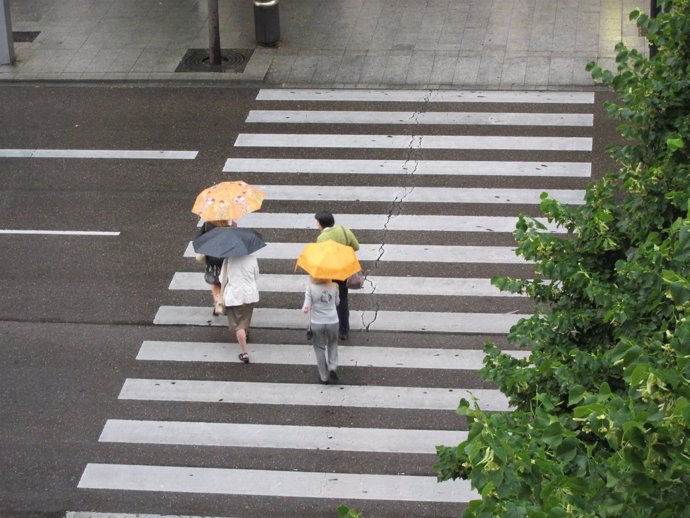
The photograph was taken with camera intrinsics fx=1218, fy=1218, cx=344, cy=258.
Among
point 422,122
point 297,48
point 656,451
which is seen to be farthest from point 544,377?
point 297,48

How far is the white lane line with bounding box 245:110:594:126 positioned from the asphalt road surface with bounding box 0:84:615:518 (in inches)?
1.6

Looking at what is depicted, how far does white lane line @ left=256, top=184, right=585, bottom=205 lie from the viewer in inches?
640

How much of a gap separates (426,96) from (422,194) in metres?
3.40

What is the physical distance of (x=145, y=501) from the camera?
11188mm

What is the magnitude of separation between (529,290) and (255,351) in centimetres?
533

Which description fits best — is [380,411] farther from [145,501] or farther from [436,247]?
[436,247]

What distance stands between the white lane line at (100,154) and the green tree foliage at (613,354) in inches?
392

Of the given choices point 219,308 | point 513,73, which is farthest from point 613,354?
point 513,73

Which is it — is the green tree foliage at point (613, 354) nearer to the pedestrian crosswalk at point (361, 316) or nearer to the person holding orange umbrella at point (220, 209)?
the pedestrian crosswalk at point (361, 316)

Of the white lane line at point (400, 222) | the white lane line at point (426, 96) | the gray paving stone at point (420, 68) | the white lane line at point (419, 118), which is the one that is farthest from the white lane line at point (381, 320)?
the gray paving stone at point (420, 68)

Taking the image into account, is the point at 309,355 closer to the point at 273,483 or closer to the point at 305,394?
the point at 305,394

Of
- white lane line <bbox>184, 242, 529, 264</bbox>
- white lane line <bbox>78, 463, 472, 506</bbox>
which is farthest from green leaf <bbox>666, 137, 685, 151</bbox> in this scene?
white lane line <bbox>184, 242, 529, 264</bbox>

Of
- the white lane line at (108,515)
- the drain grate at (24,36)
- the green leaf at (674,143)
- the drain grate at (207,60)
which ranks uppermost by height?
the green leaf at (674,143)

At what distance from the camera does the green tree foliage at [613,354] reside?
4.78 meters
